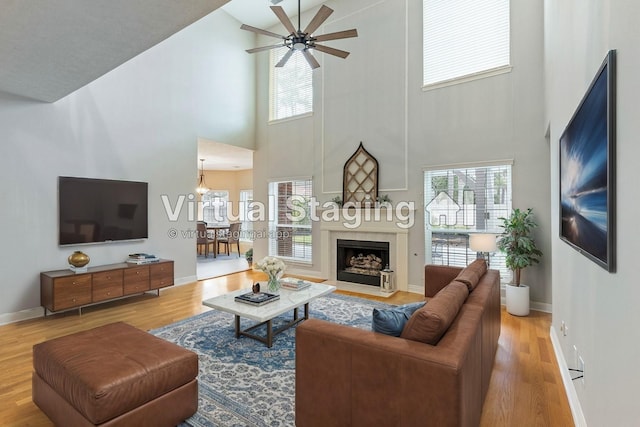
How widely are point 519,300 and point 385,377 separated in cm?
333

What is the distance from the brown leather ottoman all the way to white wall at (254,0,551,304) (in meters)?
4.06

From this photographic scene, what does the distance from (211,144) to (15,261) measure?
3724 millimetres

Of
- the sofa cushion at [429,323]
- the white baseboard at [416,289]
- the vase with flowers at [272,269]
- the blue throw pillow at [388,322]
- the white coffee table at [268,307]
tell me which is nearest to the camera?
the sofa cushion at [429,323]

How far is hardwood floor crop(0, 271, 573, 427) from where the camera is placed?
2.19 metres

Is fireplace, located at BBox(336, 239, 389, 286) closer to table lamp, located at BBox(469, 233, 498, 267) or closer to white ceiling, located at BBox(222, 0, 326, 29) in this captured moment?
table lamp, located at BBox(469, 233, 498, 267)

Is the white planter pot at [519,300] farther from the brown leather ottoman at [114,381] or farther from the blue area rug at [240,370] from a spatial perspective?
the brown leather ottoman at [114,381]

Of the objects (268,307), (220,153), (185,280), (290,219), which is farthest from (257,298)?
(220,153)

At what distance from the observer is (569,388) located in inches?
92.6

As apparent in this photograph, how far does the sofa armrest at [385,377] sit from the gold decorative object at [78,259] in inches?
146

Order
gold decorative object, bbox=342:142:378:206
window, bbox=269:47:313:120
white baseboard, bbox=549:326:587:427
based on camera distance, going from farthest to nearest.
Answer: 1. window, bbox=269:47:313:120
2. gold decorative object, bbox=342:142:378:206
3. white baseboard, bbox=549:326:587:427

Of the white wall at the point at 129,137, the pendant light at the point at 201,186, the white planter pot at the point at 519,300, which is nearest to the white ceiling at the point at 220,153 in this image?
the white wall at the point at 129,137

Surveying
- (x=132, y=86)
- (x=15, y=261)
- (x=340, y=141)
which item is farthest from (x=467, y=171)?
(x=15, y=261)

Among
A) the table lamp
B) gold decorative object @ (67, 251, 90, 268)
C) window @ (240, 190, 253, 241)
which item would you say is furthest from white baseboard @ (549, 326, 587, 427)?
window @ (240, 190, 253, 241)

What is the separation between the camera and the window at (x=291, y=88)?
665 centimetres
